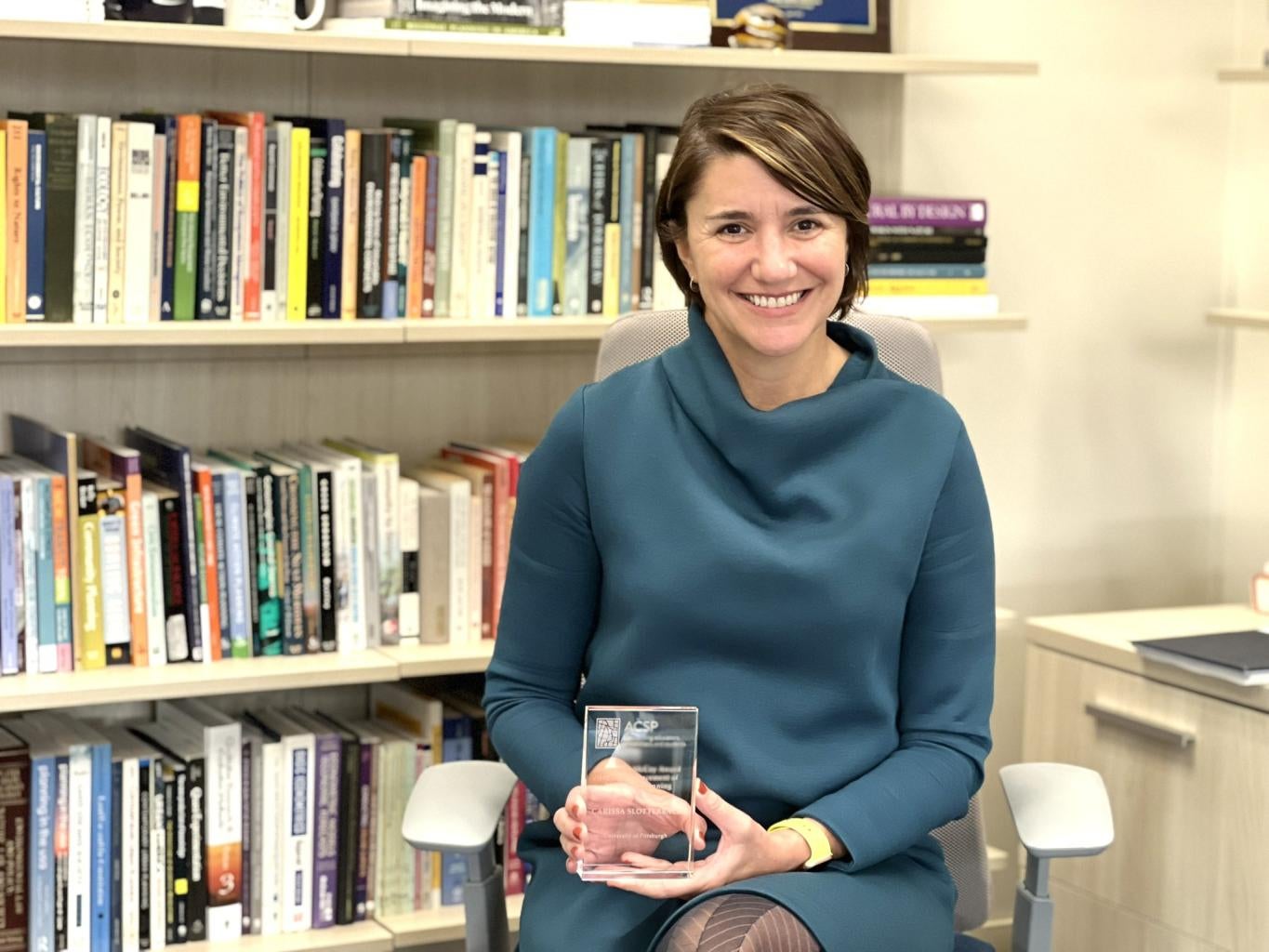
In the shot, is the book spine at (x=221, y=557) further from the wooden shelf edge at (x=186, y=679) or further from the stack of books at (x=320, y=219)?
the stack of books at (x=320, y=219)

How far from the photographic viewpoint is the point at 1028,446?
284 cm

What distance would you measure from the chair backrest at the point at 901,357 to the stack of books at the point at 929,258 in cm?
60

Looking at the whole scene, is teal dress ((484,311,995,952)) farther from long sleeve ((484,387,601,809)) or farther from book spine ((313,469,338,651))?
book spine ((313,469,338,651))

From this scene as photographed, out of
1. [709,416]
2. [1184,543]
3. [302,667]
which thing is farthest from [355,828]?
[1184,543]

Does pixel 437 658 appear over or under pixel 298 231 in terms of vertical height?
under

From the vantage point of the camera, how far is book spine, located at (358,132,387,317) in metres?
2.19

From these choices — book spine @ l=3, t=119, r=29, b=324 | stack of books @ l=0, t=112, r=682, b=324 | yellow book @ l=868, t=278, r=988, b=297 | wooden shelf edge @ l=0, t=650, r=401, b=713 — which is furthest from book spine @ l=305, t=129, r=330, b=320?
yellow book @ l=868, t=278, r=988, b=297

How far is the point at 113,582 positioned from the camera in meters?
2.13

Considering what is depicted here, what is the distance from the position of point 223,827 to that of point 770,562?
38.4 inches

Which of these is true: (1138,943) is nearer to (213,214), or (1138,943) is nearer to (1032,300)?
(1032,300)

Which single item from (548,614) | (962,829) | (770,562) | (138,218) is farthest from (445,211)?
(962,829)

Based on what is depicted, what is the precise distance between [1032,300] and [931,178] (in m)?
0.27

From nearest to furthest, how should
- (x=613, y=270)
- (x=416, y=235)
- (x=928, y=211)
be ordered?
(x=416, y=235), (x=613, y=270), (x=928, y=211)

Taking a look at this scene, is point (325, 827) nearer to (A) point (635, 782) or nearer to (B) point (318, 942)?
(B) point (318, 942)
